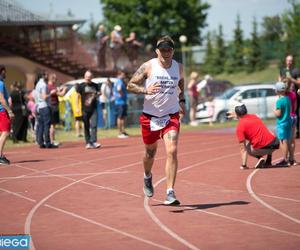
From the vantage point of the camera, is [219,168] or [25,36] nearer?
[219,168]

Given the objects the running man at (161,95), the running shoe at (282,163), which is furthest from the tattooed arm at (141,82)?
the running shoe at (282,163)

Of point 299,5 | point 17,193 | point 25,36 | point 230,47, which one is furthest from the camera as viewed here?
point 230,47

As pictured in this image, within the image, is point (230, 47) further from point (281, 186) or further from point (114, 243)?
point (114, 243)

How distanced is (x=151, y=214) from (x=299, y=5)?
4132cm

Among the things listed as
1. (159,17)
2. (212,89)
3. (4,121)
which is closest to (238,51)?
(159,17)

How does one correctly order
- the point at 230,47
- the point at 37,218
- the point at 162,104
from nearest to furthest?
the point at 37,218
the point at 162,104
the point at 230,47

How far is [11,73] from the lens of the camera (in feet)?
140

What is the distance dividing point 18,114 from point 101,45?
14200 millimetres

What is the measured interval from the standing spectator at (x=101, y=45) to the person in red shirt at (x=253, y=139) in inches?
880

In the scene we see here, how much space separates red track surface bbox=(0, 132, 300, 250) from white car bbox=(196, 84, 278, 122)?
1419 cm

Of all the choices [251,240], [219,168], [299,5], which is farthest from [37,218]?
[299,5]

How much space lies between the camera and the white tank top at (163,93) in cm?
1062

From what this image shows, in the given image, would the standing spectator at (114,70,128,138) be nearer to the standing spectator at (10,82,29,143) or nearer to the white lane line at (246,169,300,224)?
the standing spectator at (10,82,29,143)

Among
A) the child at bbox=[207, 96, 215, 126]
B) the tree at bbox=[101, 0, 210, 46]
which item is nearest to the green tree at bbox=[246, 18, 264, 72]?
the tree at bbox=[101, 0, 210, 46]
